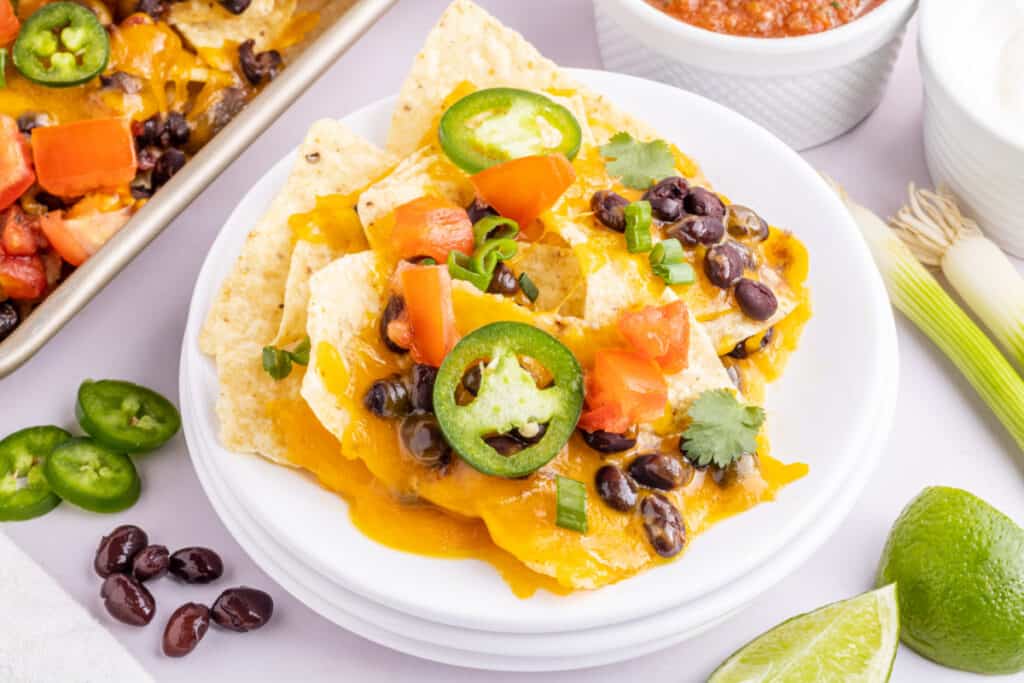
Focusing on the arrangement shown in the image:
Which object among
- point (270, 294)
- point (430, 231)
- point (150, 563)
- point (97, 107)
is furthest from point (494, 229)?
point (97, 107)

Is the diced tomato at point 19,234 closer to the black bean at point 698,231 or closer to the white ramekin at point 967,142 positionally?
the black bean at point 698,231

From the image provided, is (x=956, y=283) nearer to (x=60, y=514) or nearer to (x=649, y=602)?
(x=649, y=602)

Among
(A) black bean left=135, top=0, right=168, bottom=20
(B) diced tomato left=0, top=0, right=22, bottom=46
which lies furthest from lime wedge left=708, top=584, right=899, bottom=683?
(B) diced tomato left=0, top=0, right=22, bottom=46

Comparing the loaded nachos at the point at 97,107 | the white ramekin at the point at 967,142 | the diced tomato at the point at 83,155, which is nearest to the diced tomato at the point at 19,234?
the loaded nachos at the point at 97,107

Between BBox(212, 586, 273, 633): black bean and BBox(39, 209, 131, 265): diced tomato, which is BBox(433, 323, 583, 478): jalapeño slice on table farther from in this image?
BBox(39, 209, 131, 265): diced tomato

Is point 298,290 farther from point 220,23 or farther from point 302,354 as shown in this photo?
point 220,23
